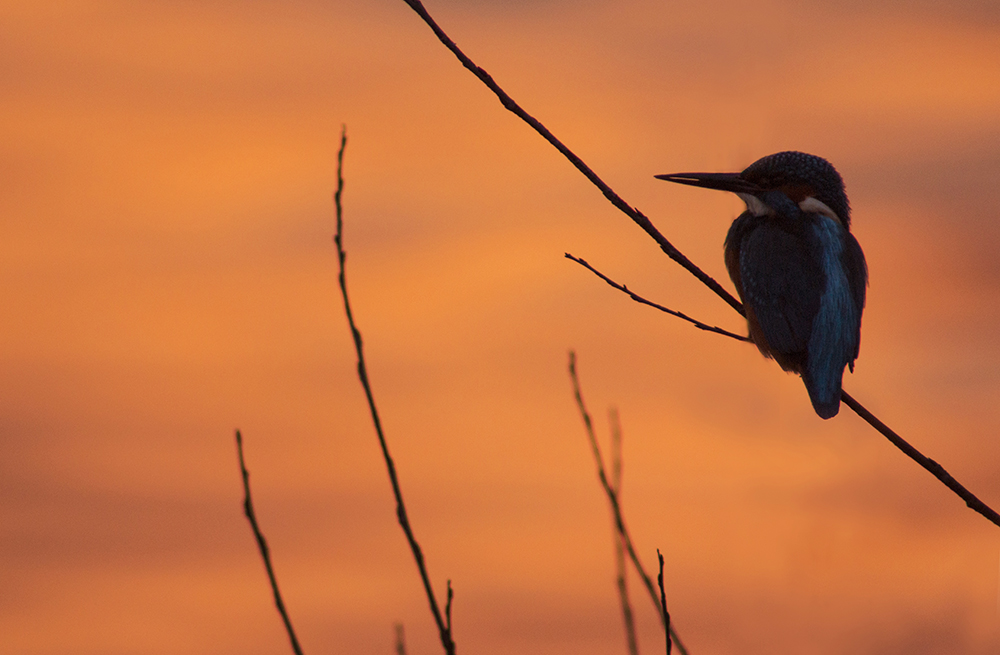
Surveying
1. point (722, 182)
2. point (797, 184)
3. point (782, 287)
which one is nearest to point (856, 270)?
point (782, 287)

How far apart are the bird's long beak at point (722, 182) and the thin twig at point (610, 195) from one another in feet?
4.20

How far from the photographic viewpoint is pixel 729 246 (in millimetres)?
5211

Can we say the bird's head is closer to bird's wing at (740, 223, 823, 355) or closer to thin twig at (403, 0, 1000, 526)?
bird's wing at (740, 223, 823, 355)

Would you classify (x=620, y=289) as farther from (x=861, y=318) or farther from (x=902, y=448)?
(x=861, y=318)

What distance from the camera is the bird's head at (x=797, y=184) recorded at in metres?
5.18

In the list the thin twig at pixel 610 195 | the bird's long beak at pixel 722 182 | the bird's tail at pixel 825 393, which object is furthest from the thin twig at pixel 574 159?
the bird's long beak at pixel 722 182

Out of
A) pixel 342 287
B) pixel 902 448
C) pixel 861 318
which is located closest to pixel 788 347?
pixel 861 318

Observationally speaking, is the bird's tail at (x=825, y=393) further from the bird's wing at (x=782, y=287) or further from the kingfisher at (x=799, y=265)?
the bird's wing at (x=782, y=287)

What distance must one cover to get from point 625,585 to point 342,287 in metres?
1.02

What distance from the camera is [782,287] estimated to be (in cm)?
467

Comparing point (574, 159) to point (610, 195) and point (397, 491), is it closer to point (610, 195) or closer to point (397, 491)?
point (610, 195)

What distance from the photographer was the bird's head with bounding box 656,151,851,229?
5176 millimetres

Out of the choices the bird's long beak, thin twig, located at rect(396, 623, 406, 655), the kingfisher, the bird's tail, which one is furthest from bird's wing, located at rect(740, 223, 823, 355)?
thin twig, located at rect(396, 623, 406, 655)

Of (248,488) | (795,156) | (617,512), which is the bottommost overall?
(617,512)
